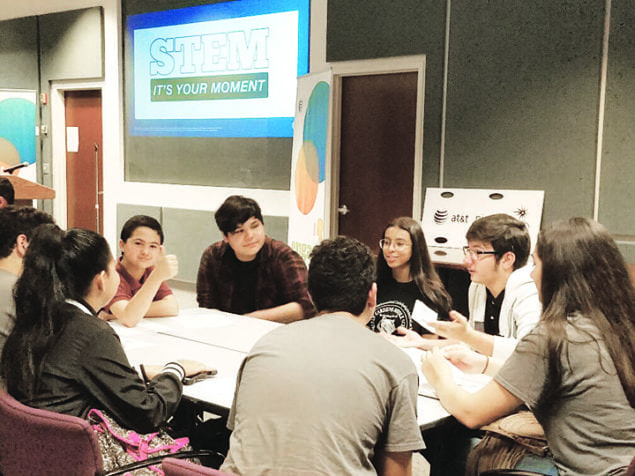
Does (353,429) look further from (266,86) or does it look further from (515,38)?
(266,86)

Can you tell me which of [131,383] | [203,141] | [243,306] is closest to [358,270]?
[131,383]

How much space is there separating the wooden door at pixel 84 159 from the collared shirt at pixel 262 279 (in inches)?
152

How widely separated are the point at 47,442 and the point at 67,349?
0.24m

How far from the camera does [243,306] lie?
3475 millimetres

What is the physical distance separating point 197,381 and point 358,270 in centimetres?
82

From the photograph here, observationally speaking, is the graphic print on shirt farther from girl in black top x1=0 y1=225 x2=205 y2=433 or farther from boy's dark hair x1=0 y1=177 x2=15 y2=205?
boy's dark hair x1=0 y1=177 x2=15 y2=205

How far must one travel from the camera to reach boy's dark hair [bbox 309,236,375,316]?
1.67 m

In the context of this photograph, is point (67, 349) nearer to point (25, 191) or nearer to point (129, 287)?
point (129, 287)

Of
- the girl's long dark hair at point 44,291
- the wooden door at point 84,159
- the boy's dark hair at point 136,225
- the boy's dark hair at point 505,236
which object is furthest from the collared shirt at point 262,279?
the wooden door at point 84,159

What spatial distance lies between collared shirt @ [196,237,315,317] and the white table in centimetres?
15

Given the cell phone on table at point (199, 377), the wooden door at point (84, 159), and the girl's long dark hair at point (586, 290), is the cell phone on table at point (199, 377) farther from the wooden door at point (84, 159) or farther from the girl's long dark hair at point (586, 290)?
the wooden door at point (84, 159)

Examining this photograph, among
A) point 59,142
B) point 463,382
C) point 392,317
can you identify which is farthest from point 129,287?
point 59,142

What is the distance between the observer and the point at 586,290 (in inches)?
68.1

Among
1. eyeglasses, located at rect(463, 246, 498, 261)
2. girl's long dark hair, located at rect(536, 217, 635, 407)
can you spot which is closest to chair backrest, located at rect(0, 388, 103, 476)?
girl's long dark hair, located at rect(536, 217, 635, 407)
